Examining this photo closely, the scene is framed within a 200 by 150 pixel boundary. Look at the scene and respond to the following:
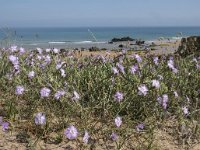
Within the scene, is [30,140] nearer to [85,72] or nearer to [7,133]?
[7,133]

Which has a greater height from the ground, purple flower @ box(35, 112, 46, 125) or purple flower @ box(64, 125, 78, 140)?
purple flower @ box(35, 112, 46, 125)

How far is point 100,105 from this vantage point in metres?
4.46

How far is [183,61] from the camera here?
254 inches

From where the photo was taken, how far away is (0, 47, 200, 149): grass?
3988 millimetres

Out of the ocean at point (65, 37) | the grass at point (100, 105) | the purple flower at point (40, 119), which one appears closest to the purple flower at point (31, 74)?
the grass at point (100, 105)

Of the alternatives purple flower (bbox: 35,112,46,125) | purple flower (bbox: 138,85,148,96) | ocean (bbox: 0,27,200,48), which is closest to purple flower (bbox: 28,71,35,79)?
purple flower (bbox: 35,112,46,125)

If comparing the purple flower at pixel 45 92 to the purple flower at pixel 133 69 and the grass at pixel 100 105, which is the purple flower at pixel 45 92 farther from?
the purple flower at pixel 133 69

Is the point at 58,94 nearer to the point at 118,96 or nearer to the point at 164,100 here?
the point at 118,96

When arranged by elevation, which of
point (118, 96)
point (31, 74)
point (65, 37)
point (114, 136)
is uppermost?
point (31, 74)

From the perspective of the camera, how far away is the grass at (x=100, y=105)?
13.1ft

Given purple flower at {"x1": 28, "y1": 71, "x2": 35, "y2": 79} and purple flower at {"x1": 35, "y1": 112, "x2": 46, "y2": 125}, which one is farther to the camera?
purple flower at {"x1": 28, "y1": 71, "x2": 35, "y2": 79}

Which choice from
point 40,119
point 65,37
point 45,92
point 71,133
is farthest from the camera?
point 65,37

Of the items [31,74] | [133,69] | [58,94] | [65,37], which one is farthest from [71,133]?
[65,37]

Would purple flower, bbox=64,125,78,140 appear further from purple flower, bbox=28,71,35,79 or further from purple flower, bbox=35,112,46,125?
purple flower, bbox=28,71,35,79
